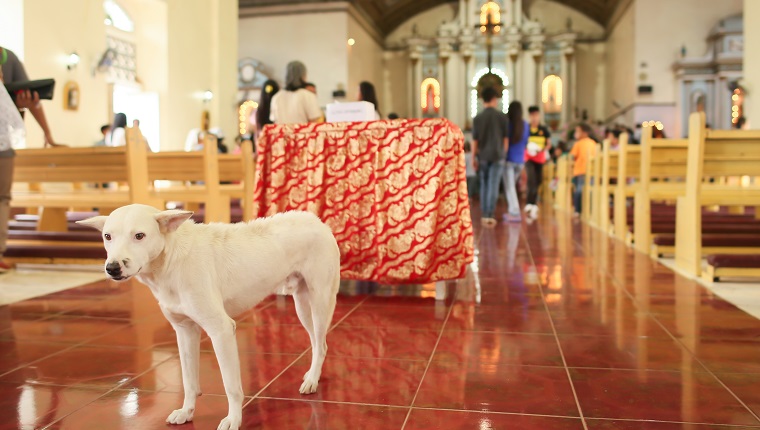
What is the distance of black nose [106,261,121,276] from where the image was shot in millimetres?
1587

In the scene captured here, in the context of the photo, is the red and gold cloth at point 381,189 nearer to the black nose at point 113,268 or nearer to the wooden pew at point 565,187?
the black nose at point 113,268

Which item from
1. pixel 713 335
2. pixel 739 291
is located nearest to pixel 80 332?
pixel 713 335

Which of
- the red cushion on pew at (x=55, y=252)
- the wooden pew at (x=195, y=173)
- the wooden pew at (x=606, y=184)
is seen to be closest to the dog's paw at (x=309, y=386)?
the red cushion on pew at (x=55, y=252)

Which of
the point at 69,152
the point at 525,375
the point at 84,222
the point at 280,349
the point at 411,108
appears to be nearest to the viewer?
the point at 84,222

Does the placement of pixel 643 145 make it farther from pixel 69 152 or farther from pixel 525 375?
pixel 69 152

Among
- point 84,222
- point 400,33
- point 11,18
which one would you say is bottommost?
point 84,222

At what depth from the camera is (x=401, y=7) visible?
1033 inches

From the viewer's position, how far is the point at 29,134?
31.8ft

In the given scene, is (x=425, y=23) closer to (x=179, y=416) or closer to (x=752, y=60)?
(x=752, y=60)

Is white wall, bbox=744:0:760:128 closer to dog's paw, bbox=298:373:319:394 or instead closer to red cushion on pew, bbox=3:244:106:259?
red cushion on pew, bbox=3:244:106:259

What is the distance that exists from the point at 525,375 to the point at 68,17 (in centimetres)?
1049

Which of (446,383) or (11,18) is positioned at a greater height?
(11,18)

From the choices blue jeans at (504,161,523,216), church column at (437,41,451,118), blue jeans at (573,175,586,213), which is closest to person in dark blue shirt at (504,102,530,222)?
blue jeans at (504,161,523,216)

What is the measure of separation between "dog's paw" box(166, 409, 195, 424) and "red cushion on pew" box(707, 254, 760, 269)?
349 cm
